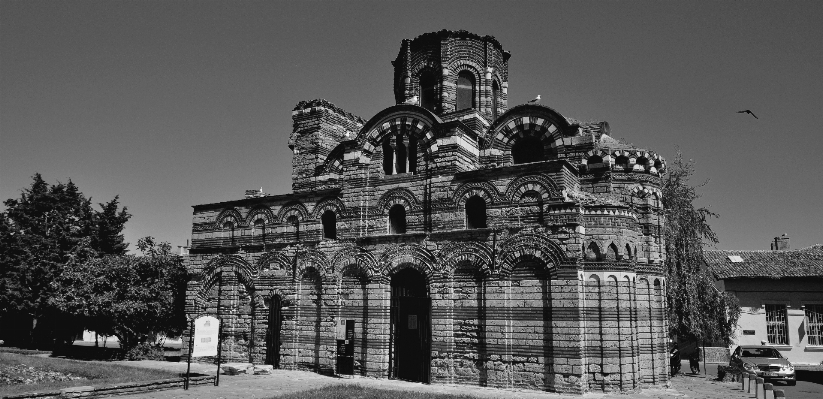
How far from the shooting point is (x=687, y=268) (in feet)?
69.9

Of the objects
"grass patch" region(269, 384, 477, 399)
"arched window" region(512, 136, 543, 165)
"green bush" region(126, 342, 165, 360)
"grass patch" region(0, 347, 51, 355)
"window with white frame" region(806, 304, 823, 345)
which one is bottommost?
"grass patch" region(0, 347, 51, 355)

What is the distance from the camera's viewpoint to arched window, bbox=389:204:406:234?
17562 millimetres

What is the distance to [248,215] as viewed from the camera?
20.1 meters

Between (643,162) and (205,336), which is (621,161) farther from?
(205,336)

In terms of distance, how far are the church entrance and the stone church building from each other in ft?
0.13

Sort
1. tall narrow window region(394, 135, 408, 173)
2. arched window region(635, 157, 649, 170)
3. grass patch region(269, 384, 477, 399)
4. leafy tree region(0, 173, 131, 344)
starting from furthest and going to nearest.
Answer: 1. leafy tree region(0, 173, 131, 344)
2. arched window region(635, 157, 649, 170)
3. tall narrow window region(394, 135, 408, 173)
4. grass patch region(269, 384, 477, 399)

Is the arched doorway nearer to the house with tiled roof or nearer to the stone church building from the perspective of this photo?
the stone church building

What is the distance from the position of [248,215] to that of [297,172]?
136 inches

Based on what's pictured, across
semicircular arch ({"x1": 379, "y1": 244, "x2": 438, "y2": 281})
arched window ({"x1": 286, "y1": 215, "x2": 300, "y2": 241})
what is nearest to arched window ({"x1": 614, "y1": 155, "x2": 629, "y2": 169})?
semicircular arch ({"x1": 379, "y1": 244, "x2": 438, "y2": 281})

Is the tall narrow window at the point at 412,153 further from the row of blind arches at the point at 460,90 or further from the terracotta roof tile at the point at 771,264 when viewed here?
the terracotta roof tile at the point at 771,264

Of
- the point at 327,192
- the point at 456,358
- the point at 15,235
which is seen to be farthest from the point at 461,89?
the point at 15,235

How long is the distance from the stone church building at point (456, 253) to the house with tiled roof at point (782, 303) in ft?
44.0

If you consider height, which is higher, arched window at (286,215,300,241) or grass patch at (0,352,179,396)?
arched window at (286,215,300,241)

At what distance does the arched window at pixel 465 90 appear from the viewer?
2127 cm
